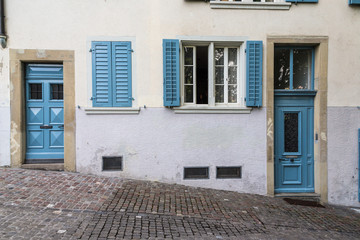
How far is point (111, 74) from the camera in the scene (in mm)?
5246

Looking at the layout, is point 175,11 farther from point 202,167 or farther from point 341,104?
point 341,104

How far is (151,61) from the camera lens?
5289 millimetres

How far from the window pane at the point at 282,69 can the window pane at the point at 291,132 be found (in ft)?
2.70

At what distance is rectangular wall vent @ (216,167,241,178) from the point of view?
542cm

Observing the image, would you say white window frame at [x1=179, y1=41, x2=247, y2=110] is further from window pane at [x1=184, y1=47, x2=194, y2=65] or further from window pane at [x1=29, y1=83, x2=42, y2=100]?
window pane at [x1=29, y1=83, x2=42, y2=100]

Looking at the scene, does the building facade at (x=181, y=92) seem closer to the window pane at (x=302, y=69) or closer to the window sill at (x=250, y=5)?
the window sill at (x=250, y=5)

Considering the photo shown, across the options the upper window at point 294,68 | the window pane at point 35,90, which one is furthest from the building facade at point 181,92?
the upper window at point 294,68

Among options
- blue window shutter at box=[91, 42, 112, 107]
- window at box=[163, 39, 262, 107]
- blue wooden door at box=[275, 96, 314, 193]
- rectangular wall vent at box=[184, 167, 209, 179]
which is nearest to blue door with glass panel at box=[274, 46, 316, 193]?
blue wooden door at box=[275, 96, 314, 193]

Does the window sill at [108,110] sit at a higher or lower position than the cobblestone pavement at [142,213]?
higher

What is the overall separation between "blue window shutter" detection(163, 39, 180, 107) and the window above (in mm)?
1383

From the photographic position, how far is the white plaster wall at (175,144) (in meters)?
5.25

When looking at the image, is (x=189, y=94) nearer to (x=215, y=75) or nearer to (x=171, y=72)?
(x=171, y=72)

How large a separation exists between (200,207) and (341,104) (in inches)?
176

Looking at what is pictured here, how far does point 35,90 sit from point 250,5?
5.76 meters
